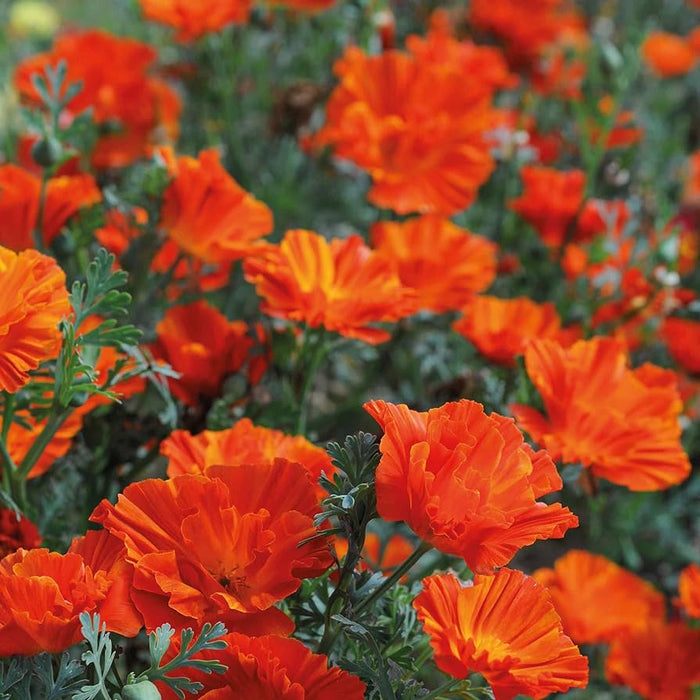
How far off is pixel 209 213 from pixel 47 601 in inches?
19.5

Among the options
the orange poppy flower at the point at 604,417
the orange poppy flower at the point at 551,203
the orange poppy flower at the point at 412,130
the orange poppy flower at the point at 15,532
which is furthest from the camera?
the orange poppy flower at the point at 551,203

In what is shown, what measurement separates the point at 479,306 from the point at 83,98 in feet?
2.28

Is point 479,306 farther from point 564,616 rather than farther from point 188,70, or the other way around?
point 188,70

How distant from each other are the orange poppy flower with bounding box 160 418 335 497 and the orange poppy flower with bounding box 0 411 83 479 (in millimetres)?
114

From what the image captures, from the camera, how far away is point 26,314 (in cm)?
71

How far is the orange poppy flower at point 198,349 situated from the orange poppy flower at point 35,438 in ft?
0.38

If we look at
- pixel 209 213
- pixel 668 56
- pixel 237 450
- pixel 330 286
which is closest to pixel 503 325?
pixel 330 286

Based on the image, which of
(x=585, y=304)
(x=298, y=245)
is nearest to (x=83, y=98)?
(x=298, y=245)

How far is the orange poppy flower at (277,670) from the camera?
643mm

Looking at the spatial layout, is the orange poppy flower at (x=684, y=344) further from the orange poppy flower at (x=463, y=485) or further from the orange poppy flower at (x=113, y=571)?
the orange poppy flower at (x=113, y=571)

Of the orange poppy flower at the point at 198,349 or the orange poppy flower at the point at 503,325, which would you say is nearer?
the orange poppy flower at the point at 198,349

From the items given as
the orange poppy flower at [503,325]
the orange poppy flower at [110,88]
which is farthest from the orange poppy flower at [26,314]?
the orange poppy flower at [110,88]

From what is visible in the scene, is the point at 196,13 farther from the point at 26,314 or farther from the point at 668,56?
the point at 668,56

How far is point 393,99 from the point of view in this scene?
1424 millimetres
